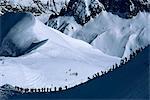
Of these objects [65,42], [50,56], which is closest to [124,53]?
[65,42]

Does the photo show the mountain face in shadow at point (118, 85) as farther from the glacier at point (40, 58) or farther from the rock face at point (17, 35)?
the rock face at point (17, 35)

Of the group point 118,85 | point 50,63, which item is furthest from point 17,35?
point 118,85

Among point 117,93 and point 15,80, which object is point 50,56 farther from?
point 117,93

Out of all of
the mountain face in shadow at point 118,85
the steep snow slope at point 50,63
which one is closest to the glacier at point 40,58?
the steep snow slope at point 50,63

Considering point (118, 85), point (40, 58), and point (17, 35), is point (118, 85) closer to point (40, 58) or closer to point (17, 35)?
point (40, 58)

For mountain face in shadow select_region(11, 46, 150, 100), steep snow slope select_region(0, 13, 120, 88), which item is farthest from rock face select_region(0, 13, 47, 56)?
mountain face in shadow select_region(11, 46, 150, 100)

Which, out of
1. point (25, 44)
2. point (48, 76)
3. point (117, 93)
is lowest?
point (117, 93)
